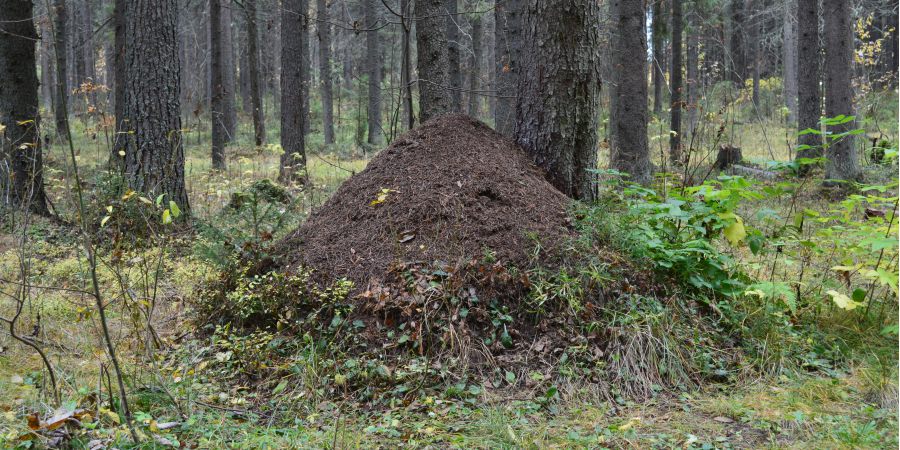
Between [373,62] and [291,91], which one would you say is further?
[373,62]

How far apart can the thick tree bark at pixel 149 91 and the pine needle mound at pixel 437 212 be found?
3212 millimetres

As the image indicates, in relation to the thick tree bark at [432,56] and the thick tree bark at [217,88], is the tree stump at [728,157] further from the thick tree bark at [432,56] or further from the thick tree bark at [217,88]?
the thick tree bark at [217,88]

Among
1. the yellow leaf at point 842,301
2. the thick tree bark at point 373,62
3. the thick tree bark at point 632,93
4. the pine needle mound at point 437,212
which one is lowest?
the yellow leaf at point 842,301

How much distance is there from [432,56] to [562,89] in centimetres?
324

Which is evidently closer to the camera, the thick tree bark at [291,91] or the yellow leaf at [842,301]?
the yellow leaf at [842,301]

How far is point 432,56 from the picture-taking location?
8094mm

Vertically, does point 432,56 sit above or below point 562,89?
above

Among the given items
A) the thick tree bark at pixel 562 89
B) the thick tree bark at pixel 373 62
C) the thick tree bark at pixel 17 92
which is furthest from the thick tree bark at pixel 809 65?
the thick tree bark at pixel 17 92

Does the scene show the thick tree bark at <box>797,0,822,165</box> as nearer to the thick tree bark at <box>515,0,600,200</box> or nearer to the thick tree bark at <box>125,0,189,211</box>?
the thick tree bark at <box>515,0,600,200</box>

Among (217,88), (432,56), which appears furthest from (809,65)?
(217,88)

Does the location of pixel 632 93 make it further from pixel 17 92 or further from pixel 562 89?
pixel 17 92

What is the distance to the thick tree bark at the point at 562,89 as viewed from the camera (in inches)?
207

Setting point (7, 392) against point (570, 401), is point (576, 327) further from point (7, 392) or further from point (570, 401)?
point (7, 392)

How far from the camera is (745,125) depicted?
20.8 m
